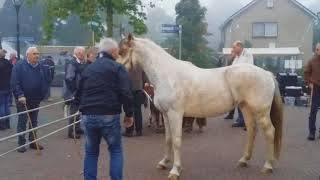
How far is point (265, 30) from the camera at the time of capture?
5219 cm

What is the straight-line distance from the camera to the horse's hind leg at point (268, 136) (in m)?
8.14

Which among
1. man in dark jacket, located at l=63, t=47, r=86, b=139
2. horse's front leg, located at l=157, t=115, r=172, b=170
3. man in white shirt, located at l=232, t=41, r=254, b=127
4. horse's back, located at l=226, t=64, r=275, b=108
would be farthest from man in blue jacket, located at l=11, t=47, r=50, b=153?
man in white shirt, located at l=232, t=41, r=254, b=127

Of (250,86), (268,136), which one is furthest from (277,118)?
(250,86)

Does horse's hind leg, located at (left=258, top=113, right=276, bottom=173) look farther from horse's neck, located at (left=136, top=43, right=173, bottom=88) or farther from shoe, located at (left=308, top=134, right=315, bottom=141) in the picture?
shoe, located at (left=308, top=134, right=315, bottom=141)

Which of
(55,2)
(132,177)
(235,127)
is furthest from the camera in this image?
(55,2)

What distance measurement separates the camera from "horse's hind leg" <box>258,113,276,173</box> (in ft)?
26.7

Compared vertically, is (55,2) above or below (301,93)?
above

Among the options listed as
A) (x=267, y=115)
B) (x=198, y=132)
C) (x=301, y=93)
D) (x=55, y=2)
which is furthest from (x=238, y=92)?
(x=301, y=93)

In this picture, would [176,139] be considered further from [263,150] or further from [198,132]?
[198,132]

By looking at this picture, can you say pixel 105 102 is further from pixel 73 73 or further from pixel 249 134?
pixel 73 73

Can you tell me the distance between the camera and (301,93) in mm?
21641

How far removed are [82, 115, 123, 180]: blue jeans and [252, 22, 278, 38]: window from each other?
47032mm

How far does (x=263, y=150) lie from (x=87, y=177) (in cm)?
444

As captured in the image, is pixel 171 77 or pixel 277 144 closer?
pixel 171 77
